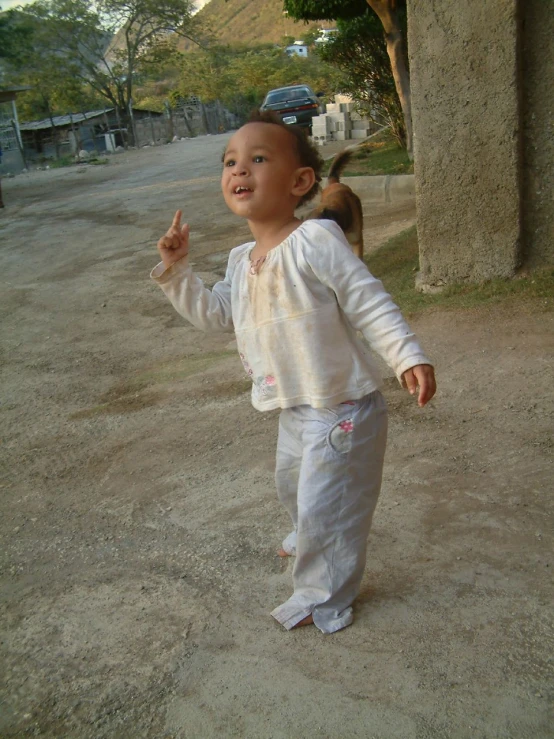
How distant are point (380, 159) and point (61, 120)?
32785 millimetres

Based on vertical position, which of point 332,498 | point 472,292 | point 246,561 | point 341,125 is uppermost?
point 341,125

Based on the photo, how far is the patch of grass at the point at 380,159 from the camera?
33.3 ft

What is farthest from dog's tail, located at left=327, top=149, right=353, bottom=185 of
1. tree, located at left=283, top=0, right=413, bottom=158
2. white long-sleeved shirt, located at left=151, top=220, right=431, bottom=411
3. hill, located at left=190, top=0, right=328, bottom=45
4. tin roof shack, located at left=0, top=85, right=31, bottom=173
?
hill, located at left=190, top=0, right=328, bottom=45

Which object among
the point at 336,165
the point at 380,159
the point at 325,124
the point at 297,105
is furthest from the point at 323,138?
the point at 336,165

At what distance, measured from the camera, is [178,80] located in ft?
188

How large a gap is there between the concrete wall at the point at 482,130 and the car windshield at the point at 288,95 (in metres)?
18.5

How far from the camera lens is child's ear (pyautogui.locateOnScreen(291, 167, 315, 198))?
220 centimetres

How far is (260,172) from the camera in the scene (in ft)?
7.04

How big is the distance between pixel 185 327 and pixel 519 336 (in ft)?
9.18

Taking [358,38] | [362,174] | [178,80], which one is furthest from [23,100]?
[362,174]

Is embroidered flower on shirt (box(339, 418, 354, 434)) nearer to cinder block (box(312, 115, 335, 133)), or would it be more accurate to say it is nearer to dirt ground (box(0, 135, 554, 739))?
dirt ground (box(0, 135, 554, 739))

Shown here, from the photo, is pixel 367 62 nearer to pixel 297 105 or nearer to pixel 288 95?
pixel 297 105

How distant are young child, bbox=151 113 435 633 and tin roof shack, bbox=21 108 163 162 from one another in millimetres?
34021

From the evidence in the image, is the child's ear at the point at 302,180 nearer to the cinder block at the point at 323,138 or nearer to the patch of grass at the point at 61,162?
the cinder block at the point at 323,138
